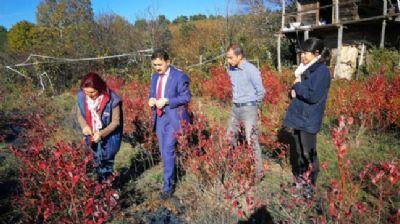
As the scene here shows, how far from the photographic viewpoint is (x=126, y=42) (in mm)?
24344

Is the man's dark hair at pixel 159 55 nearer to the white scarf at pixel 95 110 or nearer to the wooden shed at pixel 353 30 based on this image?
the white scarf at pixel 95 110

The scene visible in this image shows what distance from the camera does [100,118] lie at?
11.1ft

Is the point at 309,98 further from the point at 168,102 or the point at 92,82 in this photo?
the point at 92,82

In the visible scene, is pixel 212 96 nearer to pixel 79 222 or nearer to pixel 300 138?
pixel 300 138

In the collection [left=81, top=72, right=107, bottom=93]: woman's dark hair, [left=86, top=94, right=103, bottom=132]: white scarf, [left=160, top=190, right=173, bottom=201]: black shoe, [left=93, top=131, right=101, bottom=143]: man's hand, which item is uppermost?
[left=81, top=72, right=107, bottom=93]: woman's dark hair

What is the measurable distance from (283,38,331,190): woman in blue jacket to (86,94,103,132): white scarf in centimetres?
195

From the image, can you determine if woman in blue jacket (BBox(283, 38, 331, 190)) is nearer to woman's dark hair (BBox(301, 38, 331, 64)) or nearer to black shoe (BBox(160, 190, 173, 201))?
woman's dark hair (BBox(301, 38, 331, 64))

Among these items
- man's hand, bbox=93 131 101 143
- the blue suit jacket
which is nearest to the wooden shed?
the blue suit jacket

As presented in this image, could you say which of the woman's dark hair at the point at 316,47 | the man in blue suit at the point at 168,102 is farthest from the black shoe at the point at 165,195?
the woman's dark hair at the point at 316,47

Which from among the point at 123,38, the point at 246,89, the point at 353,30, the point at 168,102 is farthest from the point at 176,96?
the point at 123,38

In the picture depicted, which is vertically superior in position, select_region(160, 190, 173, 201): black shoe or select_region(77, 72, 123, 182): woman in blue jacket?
select_region(77, 72, 123, 182): woman in blue jacket

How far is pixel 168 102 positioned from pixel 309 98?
144 cm

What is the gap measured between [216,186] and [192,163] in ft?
1.15

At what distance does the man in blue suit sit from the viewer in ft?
11.7
